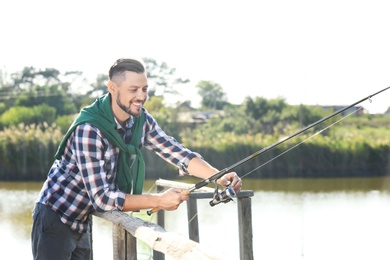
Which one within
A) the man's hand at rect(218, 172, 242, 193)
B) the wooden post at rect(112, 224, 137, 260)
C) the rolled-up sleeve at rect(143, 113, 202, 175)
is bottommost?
the wooden post at rect(112, 224, 137, 260)

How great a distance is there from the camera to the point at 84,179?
2303 mm

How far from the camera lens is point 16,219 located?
1034cm

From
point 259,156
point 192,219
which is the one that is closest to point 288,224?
point 259,156

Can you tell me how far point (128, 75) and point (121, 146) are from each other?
227mm

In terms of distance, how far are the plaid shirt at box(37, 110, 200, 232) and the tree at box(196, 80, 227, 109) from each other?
19666 millimetres

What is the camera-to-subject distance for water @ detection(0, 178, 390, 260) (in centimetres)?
849

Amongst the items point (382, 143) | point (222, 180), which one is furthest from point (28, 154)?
point (222, 180)

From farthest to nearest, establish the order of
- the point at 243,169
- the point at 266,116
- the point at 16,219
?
the point at 266,116 → the point at 243,169 → the point at 16,219

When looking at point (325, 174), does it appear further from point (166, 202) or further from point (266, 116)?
point (166, 202)

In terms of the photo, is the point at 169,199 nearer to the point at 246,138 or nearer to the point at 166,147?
the point at 166,147

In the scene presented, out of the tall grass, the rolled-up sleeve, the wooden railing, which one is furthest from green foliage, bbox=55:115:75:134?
the rolled-up sleeve

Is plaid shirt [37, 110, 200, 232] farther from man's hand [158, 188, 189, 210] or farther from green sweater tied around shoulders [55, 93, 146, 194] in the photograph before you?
man's hand [158, 188, 189, 210]

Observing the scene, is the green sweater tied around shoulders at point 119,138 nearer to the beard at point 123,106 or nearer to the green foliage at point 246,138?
the beard at point 123,106

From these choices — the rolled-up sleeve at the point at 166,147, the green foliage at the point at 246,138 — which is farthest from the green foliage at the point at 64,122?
the rolled-up sleeve at the point at 166,147
